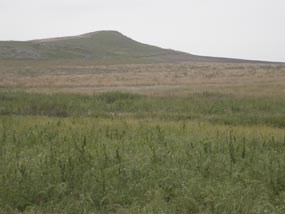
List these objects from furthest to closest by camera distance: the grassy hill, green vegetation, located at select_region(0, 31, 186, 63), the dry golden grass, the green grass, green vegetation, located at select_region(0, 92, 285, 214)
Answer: the grassy hill
green vegetation, located at select_region(0, 31, 186, 63)
the dry golden grass
the green grass
green vegetation, located at select_region(0, 92, 285, 214)

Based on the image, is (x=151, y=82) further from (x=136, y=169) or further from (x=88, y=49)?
(x=88, y=49)

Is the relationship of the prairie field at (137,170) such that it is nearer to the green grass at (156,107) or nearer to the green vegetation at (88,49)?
the green grass at (156,107)

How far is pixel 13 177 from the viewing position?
27.6 ft

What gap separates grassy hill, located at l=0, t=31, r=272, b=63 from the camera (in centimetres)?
8331

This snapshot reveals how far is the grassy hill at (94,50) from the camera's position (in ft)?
273

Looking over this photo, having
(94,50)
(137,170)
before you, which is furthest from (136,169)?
(94,50)

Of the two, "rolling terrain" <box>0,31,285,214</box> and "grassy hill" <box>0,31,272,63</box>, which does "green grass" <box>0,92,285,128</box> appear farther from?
"grassy hill" <box>0,31,272,63</box>

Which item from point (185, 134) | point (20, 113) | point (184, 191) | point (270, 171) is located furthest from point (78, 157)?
point (20, 113)

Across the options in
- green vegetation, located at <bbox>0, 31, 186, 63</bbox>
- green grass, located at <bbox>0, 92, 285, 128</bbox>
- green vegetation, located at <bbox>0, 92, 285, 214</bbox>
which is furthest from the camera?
green vegetation, located at <bbox>0, 31, 186, 63</bbox>

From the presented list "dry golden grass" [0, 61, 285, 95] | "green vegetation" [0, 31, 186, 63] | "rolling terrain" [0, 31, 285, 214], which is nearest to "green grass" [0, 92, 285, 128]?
"dry golden grass" [0, 61, 285, 95]

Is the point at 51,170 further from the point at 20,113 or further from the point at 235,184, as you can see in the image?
A: the point at 20,113

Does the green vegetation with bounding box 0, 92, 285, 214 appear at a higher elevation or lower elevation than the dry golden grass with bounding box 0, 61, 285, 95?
higher

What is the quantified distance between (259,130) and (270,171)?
241 inches

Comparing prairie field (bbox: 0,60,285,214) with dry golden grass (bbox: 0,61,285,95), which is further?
dry golden grass (bbox: 0,61,285,95)
